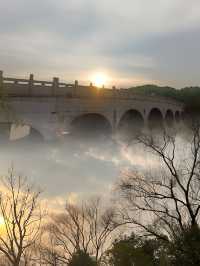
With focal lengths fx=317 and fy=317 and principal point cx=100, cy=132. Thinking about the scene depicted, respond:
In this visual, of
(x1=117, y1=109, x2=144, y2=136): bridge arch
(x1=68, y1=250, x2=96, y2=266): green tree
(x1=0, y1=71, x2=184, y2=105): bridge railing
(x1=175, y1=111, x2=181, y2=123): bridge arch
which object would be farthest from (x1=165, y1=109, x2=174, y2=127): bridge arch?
(x1=68, y1=250, x2=96, y2=266): green tree

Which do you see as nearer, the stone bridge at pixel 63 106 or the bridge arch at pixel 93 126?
the stone bridge at pixel 63 106

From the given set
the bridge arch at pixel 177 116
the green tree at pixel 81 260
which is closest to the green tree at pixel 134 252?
the green tree at pixel 81 260

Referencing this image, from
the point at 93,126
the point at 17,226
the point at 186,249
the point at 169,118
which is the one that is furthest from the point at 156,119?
the point at 186,249

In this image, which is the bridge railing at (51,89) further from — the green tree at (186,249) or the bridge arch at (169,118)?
the bridge arch at (169,118)

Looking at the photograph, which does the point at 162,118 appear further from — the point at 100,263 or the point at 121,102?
the point at 100,263

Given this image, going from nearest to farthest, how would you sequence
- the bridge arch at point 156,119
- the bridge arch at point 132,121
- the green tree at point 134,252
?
the green tree at point 134,252 → the bridge arch at point 132,121 → the bridge arch at point 156,119

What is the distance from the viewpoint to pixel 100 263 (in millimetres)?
14461

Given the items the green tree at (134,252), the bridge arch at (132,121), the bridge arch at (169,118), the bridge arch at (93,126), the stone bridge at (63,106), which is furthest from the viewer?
the bridge arch at (169,118)

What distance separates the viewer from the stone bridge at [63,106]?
27344 millimetres

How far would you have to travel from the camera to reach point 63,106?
32.2m

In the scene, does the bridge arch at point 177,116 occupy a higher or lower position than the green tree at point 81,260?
higher

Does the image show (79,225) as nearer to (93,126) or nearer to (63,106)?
(63,106)

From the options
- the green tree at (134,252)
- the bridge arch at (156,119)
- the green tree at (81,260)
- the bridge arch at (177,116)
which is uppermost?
the bridge arch at (177,116)

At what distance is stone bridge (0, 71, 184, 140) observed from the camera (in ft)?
89.7
